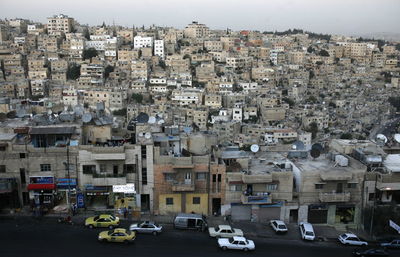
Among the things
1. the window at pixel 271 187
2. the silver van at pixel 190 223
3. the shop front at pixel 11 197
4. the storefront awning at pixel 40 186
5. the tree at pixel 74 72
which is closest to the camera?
the silver van at pixel 190 223

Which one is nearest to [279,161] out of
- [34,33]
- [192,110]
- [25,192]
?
[25,192]

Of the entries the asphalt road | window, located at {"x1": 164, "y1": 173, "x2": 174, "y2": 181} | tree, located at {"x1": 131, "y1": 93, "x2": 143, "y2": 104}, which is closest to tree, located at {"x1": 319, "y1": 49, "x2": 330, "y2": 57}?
tree, located at {"x1": 131, "y1": 93, "x2": 143, "y2": 104}

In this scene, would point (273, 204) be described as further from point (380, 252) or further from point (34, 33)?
point (34, 33)

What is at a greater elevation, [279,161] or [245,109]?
[279,161]

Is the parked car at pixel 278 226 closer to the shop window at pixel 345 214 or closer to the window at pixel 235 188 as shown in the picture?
the window at pixel 235 188

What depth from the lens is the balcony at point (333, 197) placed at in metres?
14.8

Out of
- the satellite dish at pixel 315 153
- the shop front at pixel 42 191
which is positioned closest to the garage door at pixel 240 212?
the satellite dish at pixel 315 153

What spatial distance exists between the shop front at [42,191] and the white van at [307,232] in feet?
28.0

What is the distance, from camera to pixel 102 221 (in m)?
13.5

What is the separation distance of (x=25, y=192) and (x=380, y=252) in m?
11.8

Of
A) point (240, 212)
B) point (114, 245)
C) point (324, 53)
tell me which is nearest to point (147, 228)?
point (114, 245)

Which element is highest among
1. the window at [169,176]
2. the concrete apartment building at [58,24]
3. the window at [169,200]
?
the concrete apartment building at [58,24]

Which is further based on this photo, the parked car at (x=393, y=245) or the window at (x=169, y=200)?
the window at (x=169, y=200)

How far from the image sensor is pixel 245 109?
206 ft
